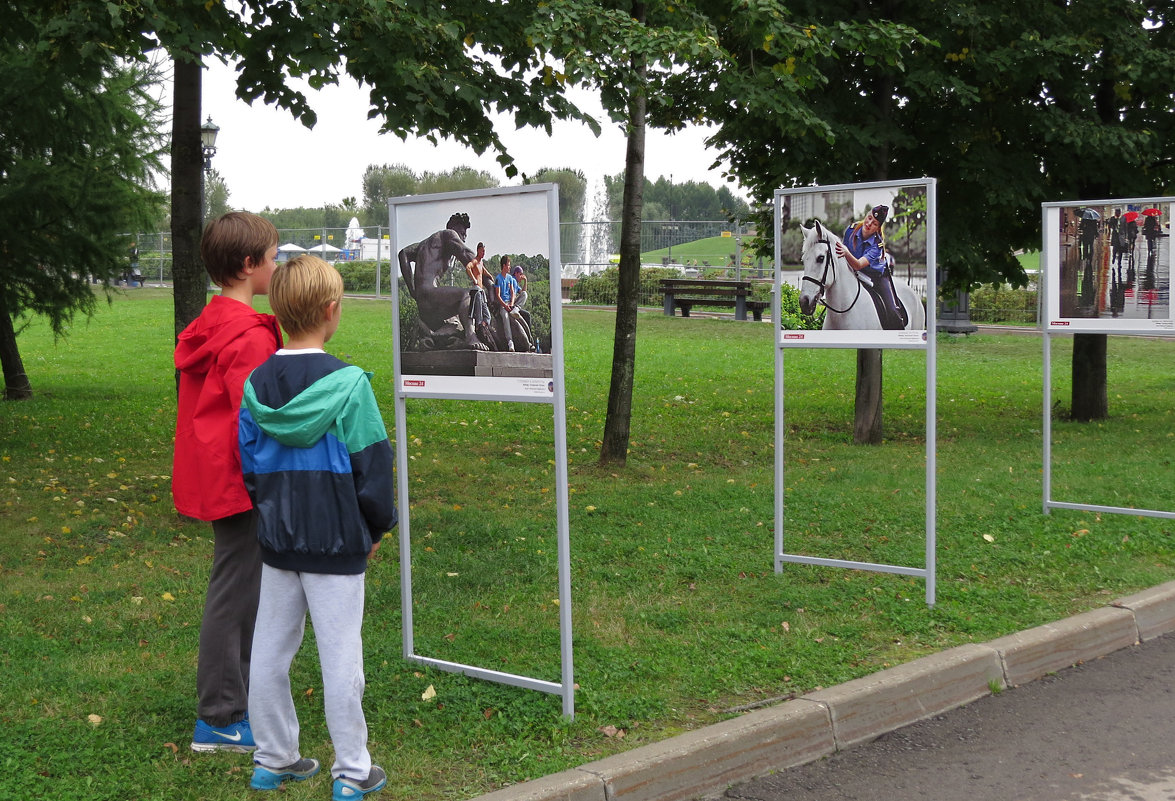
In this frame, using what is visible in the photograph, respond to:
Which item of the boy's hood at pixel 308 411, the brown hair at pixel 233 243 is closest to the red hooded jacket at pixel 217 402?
the brown hair at pixel 233 243

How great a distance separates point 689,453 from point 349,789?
7801mm

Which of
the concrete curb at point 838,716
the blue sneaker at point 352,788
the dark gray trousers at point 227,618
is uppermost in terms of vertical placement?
Answer: the dark gray trousers at point 227,618

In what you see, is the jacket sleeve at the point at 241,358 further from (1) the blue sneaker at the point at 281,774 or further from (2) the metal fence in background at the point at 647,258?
(2) the metal fence in background at the point at 647,258

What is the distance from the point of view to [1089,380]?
1413cm

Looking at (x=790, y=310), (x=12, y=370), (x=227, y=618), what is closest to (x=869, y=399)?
(x=790, y=310)

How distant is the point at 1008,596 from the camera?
633 cm

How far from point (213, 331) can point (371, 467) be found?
0.88m

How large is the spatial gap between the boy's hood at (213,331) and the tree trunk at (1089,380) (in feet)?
40.5

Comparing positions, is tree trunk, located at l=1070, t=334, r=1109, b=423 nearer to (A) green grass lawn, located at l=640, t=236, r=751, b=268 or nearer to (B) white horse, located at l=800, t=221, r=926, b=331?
(B) white horse, located at l=800, t=221, r=926, b=331

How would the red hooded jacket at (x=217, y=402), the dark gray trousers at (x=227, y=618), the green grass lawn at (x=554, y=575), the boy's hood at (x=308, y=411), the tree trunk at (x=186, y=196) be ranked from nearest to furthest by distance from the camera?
the boy's hood at (x=308, y=411)
the red hooded jacket at (x=217, y=402)
the dark gray trousers at (x=227, y=618)
the green grass lawn at (x=554, y=575)
the tree trunk at (x=186, y=196)

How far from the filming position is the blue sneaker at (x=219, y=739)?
13.5 ft

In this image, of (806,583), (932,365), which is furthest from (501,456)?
(932,365)

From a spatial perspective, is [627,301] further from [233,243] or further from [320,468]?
[320,468]

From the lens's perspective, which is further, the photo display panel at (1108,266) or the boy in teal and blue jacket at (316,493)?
the photo display panel at (1108,266)
